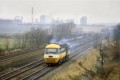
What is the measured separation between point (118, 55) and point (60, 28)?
157 feet

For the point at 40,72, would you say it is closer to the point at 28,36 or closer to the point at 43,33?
the point at 28,36

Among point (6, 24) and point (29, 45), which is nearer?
point (29, 45)

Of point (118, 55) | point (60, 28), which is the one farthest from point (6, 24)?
point (118, 55)

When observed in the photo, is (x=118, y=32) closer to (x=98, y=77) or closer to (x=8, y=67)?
(x=98, y=77)

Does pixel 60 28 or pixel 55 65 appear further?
pixel 60 28

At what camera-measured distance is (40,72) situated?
26.1 m

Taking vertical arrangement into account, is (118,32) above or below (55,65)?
above

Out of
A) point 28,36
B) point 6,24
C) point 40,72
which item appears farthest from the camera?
point 6,24

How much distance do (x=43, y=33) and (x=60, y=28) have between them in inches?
1044

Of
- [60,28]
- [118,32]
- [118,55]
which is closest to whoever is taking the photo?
[118,55]

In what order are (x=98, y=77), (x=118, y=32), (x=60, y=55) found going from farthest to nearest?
(x=118, y=32), (x=60, y=55), (x=98, y=77)

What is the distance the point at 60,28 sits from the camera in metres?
83.9

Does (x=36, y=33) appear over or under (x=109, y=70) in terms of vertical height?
over

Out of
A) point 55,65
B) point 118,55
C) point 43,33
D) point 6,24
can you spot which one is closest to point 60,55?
point 55,65
